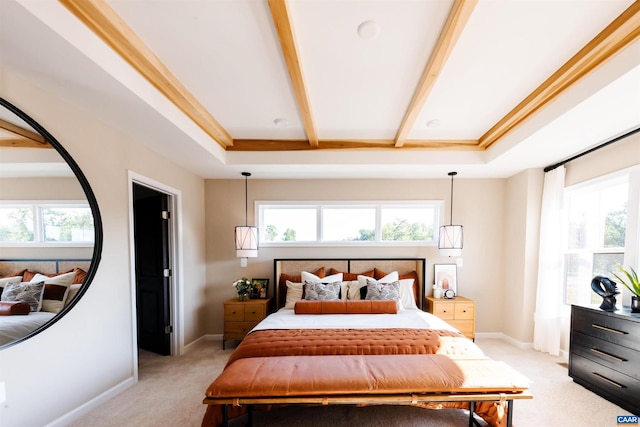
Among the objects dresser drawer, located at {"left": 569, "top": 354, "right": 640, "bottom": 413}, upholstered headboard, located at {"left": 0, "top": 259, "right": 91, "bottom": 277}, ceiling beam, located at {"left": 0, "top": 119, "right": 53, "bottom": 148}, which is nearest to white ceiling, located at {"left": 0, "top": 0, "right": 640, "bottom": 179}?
ceiling beam, located at {"left": 0, "top": 119, "right": 53, "bottom": 148}

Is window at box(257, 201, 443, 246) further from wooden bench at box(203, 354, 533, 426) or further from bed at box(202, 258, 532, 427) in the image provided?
wooden bench at box(203, 354, 533, 426)

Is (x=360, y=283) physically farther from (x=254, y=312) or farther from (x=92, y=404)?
(x=92, y=404)

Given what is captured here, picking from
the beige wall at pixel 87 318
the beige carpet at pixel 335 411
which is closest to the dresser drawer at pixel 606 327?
the beige carpet at pixel 335 411

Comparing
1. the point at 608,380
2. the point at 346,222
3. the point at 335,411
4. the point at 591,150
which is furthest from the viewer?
the point at 346,222

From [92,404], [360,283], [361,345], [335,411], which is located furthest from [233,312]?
[361,345]

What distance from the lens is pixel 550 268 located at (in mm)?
3271

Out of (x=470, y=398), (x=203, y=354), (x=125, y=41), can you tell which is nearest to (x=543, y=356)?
(x=470, y=398)

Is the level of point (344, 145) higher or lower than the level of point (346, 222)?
higher

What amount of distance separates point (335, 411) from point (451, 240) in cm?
256

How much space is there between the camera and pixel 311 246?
158 inches

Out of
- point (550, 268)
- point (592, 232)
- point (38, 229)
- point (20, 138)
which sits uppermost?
point (20, 138)

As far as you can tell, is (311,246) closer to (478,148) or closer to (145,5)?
(478,148)

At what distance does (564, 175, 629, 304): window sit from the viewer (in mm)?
2695

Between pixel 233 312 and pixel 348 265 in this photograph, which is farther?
pixel 348 265
